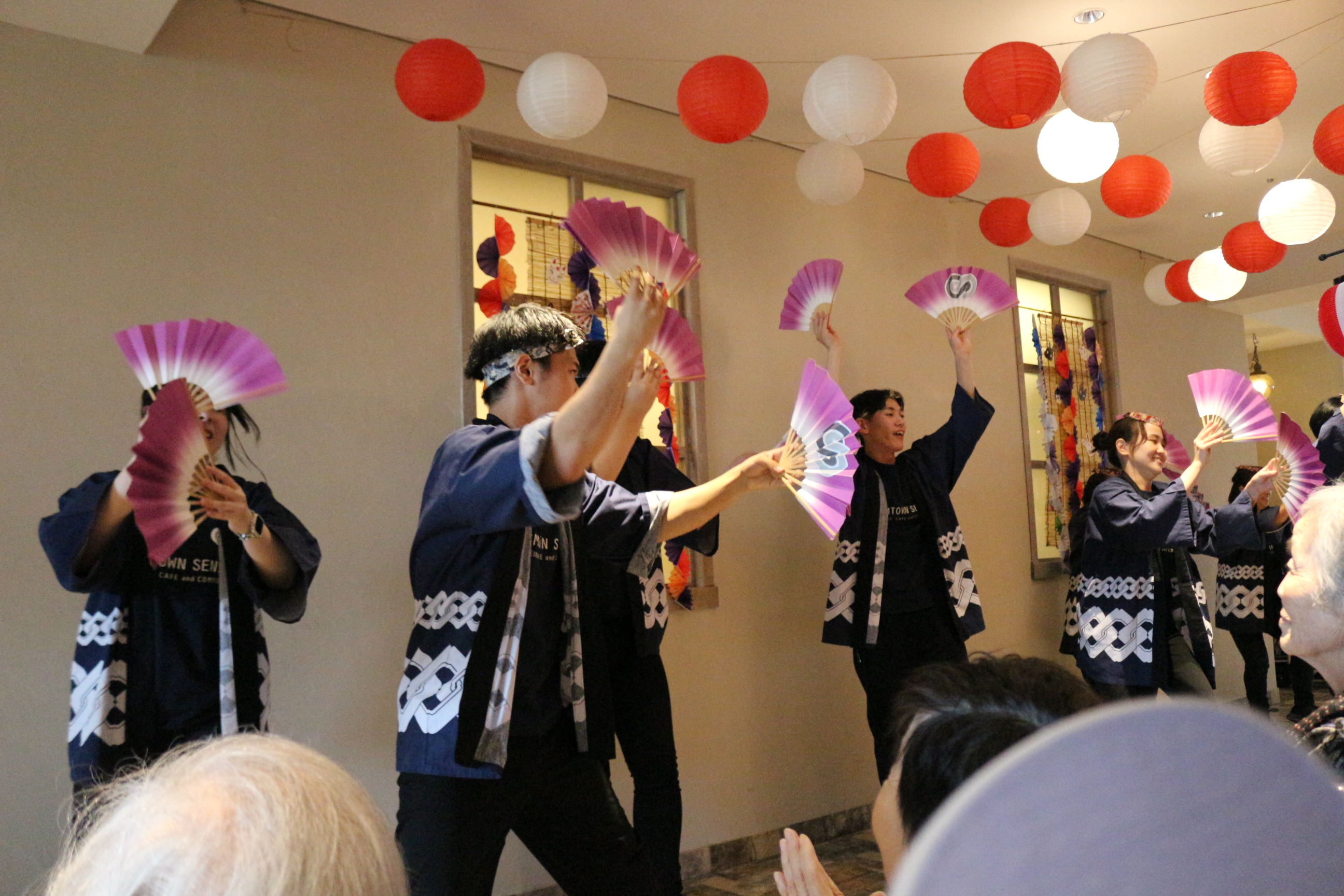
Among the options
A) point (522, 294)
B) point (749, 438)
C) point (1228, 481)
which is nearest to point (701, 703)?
point (749, 438)

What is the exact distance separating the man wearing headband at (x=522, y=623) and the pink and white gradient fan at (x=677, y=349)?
0.86 meters

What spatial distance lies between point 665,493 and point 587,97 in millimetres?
1289

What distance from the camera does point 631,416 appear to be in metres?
2.16

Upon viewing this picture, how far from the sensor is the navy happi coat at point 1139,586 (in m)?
3.78

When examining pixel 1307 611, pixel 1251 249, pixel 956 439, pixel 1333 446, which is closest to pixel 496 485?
pixel 1307 611

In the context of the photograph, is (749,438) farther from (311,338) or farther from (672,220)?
(311,338)

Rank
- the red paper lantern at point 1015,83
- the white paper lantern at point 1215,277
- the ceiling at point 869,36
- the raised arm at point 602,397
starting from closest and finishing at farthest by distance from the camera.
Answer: the raised arm at point 602,397 < the red paper lantern at point 1015,83 < the ceiling at point 869,36 < the white paper lantern at point 1215,277

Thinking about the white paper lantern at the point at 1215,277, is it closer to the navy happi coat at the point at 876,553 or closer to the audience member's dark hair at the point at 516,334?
the navy happi coat at the point at 876,553

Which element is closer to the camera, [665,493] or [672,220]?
[665,493]

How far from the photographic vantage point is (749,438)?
396 cm

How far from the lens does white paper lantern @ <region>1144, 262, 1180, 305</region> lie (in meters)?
5.17

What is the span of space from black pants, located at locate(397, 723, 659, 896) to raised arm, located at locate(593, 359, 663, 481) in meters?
0.57

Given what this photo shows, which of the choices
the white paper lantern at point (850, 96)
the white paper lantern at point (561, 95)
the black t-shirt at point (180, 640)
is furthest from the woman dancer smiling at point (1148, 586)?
the black t-shirt at point (180, 640)

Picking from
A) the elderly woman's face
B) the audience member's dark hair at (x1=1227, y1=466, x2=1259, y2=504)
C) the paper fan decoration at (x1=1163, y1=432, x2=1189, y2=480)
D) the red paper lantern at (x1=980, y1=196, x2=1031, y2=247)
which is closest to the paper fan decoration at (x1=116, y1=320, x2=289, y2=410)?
the elderly woman's face
